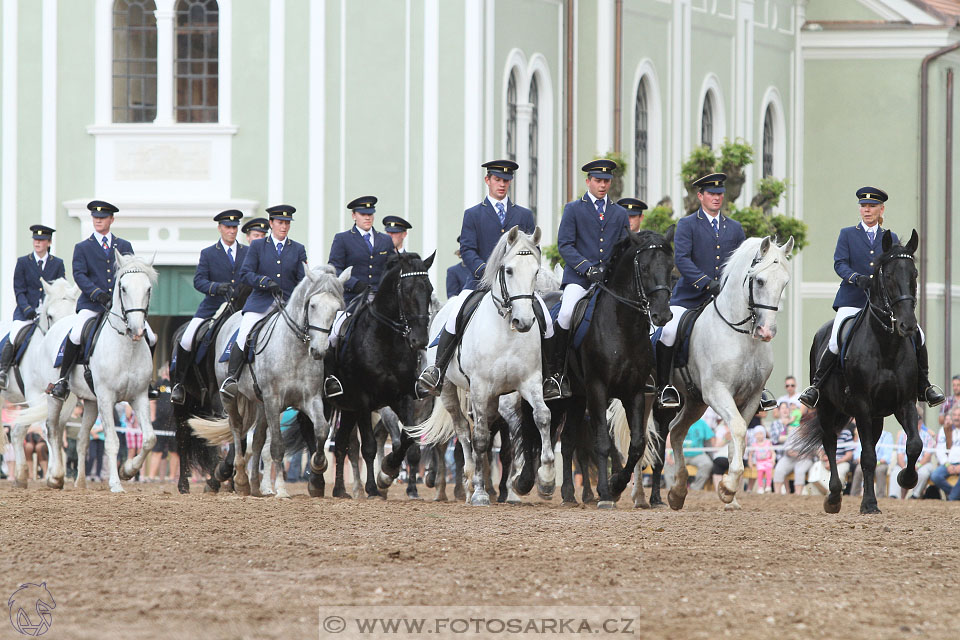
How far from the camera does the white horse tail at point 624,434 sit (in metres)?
16.4

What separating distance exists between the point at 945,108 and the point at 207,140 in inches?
733

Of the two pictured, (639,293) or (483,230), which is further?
(483,230)

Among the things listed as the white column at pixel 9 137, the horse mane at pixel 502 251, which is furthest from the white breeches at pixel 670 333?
the white column at pixel 9 137

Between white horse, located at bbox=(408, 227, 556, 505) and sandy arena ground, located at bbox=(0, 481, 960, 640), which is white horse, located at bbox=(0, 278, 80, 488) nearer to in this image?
sandy arena ground, located at bbox=(0, 481, 960, 640)

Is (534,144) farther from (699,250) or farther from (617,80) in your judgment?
(699,250)

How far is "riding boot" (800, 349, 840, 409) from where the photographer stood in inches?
619

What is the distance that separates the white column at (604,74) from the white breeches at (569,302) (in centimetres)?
1809

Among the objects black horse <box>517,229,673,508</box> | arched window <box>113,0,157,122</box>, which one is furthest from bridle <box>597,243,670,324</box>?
arched window <box>113,0,157,122</box>

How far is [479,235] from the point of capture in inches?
638

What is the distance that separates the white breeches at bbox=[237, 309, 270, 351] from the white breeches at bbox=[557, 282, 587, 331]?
3344mm

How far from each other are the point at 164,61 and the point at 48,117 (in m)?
2.20

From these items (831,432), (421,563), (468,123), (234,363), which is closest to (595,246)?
(831,432)

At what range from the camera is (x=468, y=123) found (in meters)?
29.2

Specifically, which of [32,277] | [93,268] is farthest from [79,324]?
[32,277]
